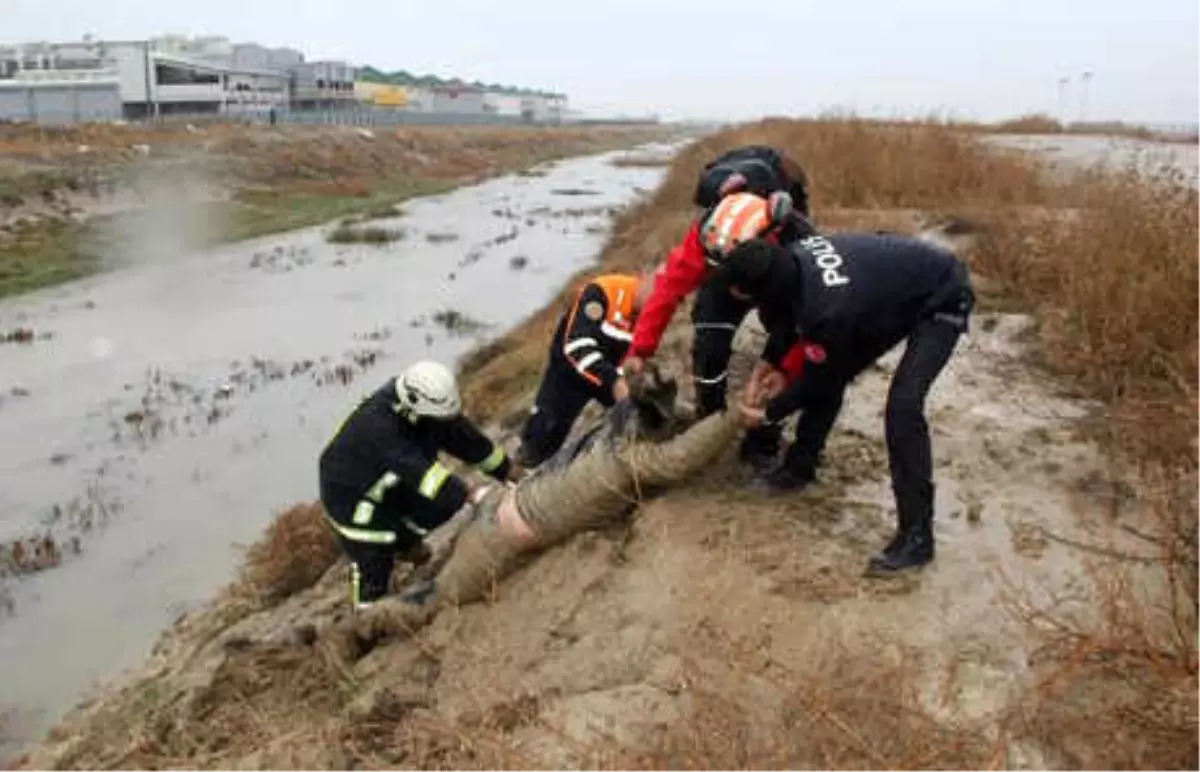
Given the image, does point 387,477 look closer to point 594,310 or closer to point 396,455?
point 396,455

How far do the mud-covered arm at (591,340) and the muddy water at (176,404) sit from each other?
3.86 metres

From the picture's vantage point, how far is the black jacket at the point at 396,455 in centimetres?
525

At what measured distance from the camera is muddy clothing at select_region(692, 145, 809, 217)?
5012mm

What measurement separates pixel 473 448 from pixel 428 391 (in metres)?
0.49

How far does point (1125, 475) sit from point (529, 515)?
295 cm

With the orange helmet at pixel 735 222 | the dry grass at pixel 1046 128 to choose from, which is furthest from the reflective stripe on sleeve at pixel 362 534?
the dry grass at pixel 1046 128

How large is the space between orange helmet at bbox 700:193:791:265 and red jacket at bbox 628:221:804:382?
112mm

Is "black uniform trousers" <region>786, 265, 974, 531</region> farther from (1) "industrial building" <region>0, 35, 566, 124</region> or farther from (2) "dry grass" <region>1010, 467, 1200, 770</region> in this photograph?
(1) "industrial building" <region>0, 35, 566, 124</region>

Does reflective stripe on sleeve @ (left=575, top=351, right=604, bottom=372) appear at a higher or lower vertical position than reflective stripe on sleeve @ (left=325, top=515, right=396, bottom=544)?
higher

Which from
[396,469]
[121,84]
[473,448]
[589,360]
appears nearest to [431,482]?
[396,469]

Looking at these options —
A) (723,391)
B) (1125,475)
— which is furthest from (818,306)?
(1125,475)

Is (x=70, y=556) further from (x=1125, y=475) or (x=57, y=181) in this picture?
(x=57, y=181)

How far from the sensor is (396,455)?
5.27 metres

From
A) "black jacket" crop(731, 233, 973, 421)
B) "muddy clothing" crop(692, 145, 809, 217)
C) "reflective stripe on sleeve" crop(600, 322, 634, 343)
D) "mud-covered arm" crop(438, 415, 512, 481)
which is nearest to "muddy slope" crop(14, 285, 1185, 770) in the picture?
"mud-covered arm" crop(438, 415, 512, 481)
